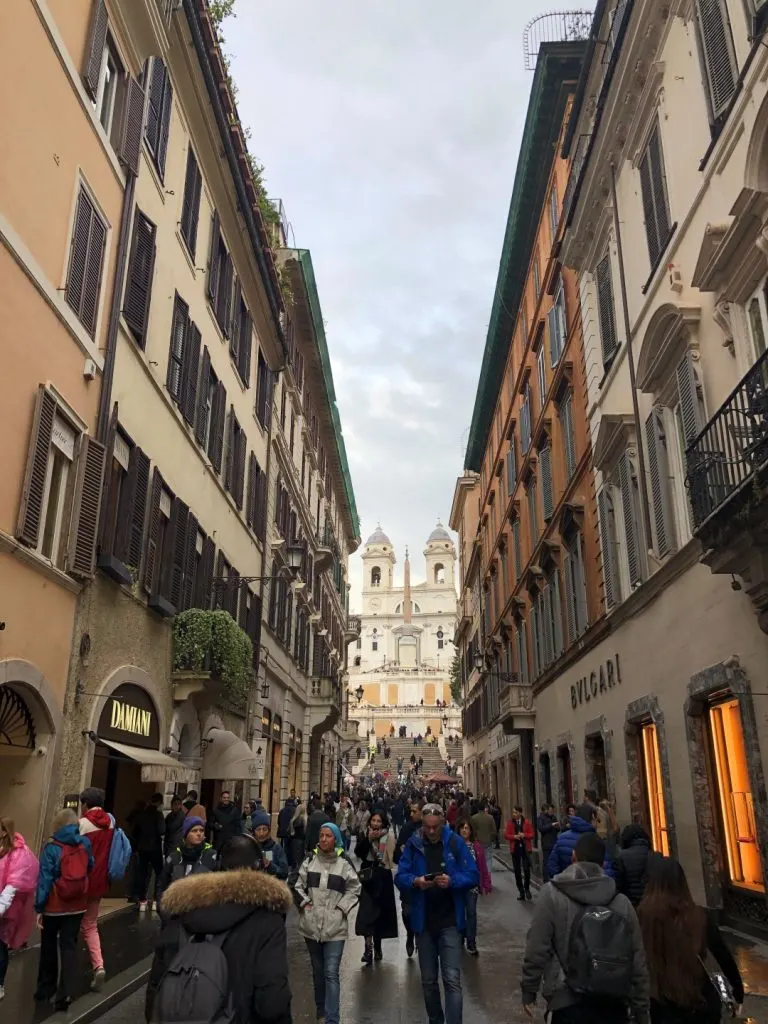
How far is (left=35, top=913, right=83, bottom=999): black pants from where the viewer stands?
7434 millimetres

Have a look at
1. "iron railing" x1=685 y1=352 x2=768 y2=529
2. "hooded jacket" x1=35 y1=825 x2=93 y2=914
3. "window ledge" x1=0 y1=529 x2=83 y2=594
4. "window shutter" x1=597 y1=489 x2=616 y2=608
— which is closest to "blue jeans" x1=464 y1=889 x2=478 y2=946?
"hooded jacket" x1=35 y1=825 x2=93 y2=914

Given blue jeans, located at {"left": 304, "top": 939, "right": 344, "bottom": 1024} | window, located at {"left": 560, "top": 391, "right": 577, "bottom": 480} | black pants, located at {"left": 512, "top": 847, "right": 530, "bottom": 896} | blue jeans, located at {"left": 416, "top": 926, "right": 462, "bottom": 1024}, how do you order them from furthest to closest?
window, located at {"left": 560, "top": 391, "right": 577, "bottom": 480}
black pants, located at {"left": 512, "top": 847, "right": 530, "bottom": 896}
blue jeans, located at {"left": 304, "top": 939, "right": 344, "bottom": 1024}
blue jeans, located at {"left": 416, "top": 926, "right": 462, "bottom": 1024}

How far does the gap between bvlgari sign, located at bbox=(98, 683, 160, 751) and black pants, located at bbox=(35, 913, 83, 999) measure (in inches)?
198

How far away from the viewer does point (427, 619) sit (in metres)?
146

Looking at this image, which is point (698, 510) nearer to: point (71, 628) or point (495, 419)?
point (71, 628)

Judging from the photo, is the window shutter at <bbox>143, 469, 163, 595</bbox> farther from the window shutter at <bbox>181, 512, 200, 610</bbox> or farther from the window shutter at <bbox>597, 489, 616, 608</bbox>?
the window shutter at <bbox>597, 489, 616, 608</bbox>

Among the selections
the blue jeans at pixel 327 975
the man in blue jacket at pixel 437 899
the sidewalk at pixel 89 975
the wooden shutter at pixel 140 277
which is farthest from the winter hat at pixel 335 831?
the wooden shutter at pixel 140 277

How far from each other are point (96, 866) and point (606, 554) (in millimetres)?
12096

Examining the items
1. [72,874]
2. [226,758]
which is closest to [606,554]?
[226,758]

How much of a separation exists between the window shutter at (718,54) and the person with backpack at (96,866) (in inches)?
424

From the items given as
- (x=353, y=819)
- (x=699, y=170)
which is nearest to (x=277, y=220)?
(x=699, y=170)

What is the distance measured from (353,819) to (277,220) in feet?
62.1

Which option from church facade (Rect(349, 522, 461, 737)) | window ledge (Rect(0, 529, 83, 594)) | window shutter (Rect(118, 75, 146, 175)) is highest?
church facade (Rect(349, 522, 461, 737))

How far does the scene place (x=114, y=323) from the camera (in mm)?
13062
